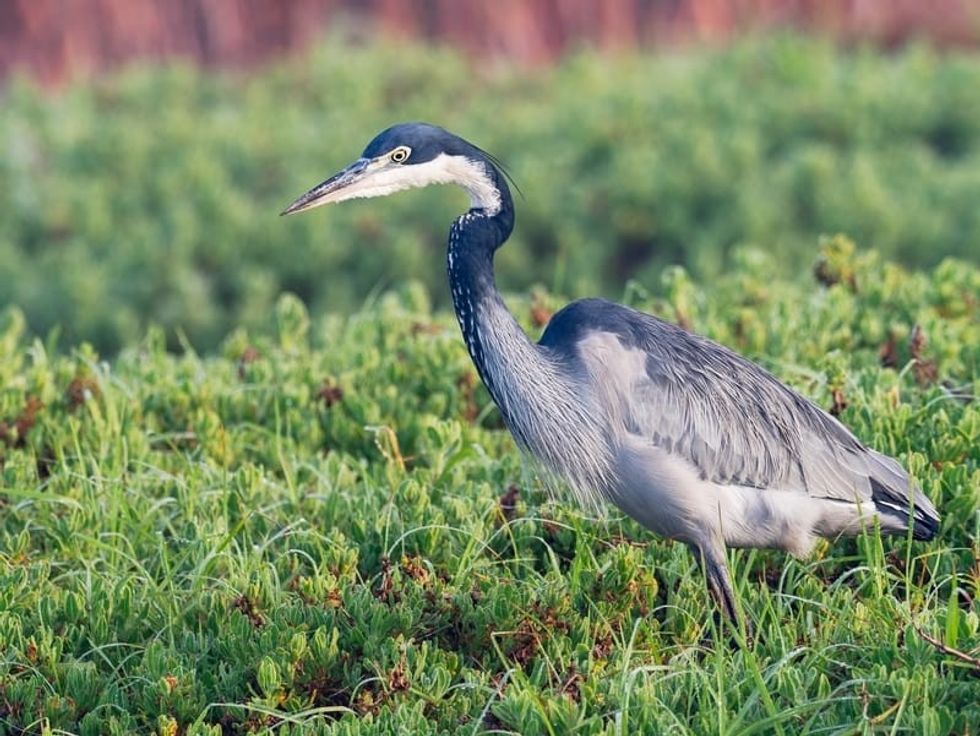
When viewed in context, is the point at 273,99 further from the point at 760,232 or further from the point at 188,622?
the point at 188,622

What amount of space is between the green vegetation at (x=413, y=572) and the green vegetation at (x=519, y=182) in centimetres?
344

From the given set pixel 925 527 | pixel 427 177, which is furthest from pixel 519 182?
pixel 925 527

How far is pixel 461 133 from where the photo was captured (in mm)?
12359

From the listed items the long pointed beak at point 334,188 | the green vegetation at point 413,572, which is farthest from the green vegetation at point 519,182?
the long pointed beak at point 334,188

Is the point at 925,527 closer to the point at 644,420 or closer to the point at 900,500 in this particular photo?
the point at 900,500

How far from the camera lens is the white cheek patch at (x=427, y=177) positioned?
201 inches

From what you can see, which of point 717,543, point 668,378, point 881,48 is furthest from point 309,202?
point 881,48

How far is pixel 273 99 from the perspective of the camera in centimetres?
1388

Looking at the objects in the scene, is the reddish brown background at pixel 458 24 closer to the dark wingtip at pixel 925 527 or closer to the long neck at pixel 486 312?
the long neck at pixel 486 312

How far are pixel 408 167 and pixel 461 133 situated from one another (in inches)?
289

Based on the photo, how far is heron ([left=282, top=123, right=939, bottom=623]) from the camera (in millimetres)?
4961

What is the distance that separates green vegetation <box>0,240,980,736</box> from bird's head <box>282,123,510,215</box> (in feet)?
3.39

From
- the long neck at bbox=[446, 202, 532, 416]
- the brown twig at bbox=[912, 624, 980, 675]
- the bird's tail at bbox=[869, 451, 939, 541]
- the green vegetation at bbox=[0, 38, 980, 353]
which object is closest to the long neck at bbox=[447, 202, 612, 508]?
the long neck at bbox=[446, 202, 532, 416]

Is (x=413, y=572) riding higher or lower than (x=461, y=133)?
lower
